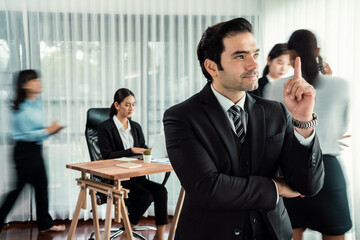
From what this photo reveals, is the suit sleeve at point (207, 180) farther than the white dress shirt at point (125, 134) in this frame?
No

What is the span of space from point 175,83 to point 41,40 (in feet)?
5.33

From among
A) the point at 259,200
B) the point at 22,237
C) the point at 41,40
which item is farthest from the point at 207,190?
the point at 41,40

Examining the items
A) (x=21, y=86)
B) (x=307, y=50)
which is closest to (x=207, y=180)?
(x=307, y=50)

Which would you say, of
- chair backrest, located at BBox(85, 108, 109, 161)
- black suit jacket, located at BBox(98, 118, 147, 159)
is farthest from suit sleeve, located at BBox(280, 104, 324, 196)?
chair backrest, located at BBox(85, 108, 109, 161)

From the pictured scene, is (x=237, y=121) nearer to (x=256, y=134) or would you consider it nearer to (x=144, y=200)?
(x=256, y=134)

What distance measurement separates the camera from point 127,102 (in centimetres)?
370

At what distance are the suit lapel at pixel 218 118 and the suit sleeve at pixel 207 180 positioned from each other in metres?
0.05

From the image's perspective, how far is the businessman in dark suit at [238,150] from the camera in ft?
4.01

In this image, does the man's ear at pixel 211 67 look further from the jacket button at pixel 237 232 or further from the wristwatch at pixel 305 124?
the jacket button at pixel 237 232

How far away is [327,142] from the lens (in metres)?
2.04

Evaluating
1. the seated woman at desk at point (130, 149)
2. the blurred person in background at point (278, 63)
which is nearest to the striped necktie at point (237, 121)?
the blurred person in background at point (278, 63)

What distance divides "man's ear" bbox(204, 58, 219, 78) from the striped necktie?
0.46 feet

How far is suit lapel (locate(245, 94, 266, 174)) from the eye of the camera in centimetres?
126

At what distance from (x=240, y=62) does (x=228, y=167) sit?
1.19ft
